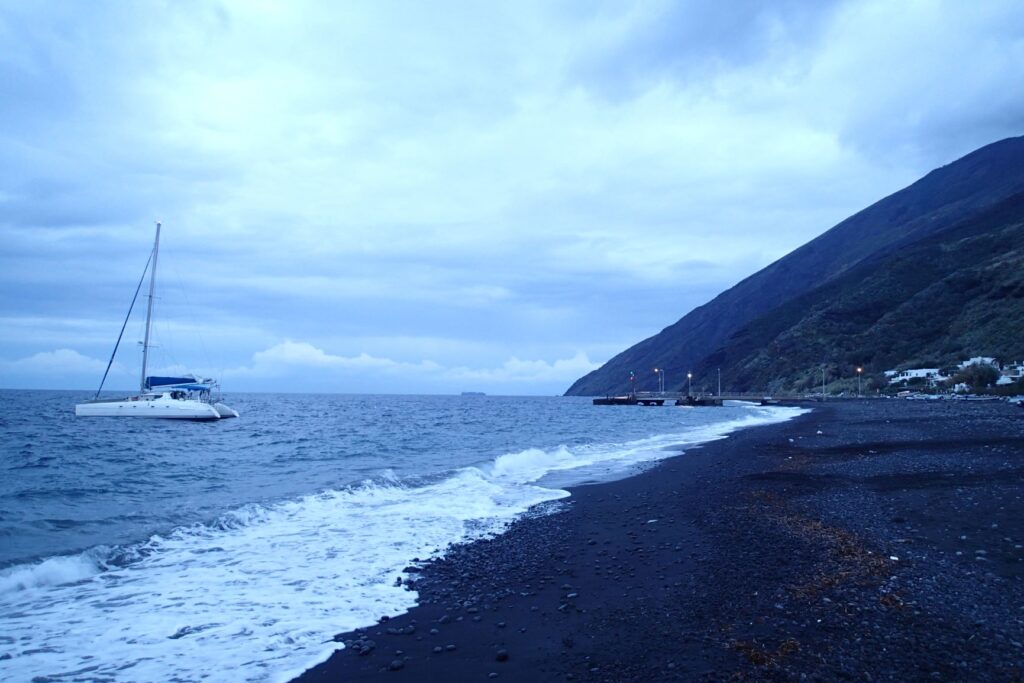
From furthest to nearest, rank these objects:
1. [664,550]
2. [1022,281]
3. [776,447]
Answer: [1022,281]
[776,447]
[664,550]

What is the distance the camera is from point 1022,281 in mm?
93562

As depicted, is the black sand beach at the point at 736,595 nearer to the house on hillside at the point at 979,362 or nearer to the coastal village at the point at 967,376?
the coastal village at the point at 967,376

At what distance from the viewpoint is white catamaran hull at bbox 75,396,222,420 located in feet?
190

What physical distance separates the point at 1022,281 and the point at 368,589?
118m

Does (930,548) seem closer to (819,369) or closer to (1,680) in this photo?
(1,680)

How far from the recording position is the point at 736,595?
7961mm

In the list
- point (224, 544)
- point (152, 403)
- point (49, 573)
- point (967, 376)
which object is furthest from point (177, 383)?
point (967, 376)

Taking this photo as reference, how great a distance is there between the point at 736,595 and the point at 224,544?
32.3ft

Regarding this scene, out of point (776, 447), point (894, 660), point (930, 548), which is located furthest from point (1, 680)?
point (776, 447)

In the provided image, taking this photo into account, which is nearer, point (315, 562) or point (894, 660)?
point (894, 660)

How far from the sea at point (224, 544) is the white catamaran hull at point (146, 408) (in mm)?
30065

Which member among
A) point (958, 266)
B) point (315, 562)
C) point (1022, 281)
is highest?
point (958, 266)

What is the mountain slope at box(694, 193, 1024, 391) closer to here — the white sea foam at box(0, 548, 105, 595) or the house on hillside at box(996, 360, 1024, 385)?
the house on hillside at box(996, 360, 1024, 385)

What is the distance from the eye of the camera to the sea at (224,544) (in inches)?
279
